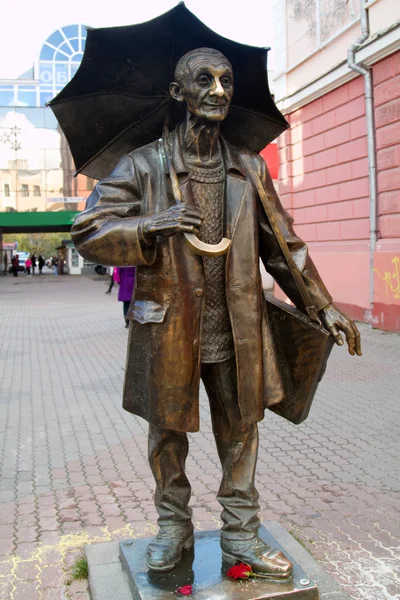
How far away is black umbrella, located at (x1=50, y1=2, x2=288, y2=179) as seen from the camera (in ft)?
9.07

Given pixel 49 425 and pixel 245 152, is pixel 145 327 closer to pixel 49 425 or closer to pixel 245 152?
pixel 245 152

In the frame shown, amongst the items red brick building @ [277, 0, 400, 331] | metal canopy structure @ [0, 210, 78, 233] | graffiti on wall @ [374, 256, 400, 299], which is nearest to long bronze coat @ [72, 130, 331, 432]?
graffiti on wall @ [374, 256, 400, 299]

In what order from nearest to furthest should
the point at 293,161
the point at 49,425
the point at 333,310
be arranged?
the point at 333,310, the point at 49,425, the point at 293,161

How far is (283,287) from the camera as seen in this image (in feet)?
9.96

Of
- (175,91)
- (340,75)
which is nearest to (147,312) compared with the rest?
(175,91)

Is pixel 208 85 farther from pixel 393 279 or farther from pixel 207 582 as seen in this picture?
pixel 393 279

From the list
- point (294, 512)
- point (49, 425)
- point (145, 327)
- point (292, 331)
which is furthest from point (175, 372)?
point (49, 425)

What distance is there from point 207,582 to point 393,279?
8.94m

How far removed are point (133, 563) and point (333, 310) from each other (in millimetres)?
1413

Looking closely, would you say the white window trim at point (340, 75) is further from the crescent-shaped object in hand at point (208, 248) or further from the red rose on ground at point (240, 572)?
the red rose on ground at point (240, 572)

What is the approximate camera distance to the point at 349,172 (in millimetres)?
12750

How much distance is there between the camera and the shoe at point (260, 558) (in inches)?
110

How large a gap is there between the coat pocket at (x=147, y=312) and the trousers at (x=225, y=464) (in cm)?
34

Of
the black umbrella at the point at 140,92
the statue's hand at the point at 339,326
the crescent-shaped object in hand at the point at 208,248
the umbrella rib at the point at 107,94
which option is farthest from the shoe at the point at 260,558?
the umbrella rib at the point at 107,94
